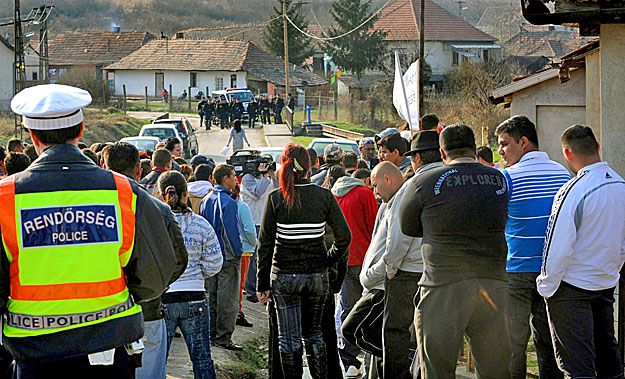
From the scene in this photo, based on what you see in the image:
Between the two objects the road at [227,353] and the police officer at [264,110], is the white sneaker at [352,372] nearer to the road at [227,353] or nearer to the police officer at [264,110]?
the road at [227,353]

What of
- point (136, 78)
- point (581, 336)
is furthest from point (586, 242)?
point (136, 78)

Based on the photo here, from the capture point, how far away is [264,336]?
959 cm

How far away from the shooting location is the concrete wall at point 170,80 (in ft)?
234

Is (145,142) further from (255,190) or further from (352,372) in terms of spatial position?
(352,372)

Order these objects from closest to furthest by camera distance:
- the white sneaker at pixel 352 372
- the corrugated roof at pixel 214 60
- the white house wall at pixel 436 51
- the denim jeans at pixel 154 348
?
the denim jeans at pixel 154 348
the white sneaker at pixel 352 372
the corrugated roof at pixel 214 60
the white house wall at pixel 436 51

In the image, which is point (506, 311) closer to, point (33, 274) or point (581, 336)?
point (581, 336)

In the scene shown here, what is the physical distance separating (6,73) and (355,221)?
58869 mm

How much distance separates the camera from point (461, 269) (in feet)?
15.8

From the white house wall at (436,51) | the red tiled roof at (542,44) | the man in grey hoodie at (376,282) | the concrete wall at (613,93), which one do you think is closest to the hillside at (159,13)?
the red tiled roof at (542,44)

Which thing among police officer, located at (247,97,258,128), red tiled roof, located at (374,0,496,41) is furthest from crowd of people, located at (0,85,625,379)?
red tiled roof, located at (374,0,496,41)

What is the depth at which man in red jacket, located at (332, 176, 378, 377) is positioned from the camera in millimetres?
7465

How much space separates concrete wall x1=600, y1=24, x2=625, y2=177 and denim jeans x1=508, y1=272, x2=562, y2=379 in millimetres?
2548

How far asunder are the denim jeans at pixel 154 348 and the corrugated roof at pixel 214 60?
6368 cm

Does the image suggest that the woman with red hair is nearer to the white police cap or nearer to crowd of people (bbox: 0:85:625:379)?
crowd of people (bbox: 0:85:625:379)
